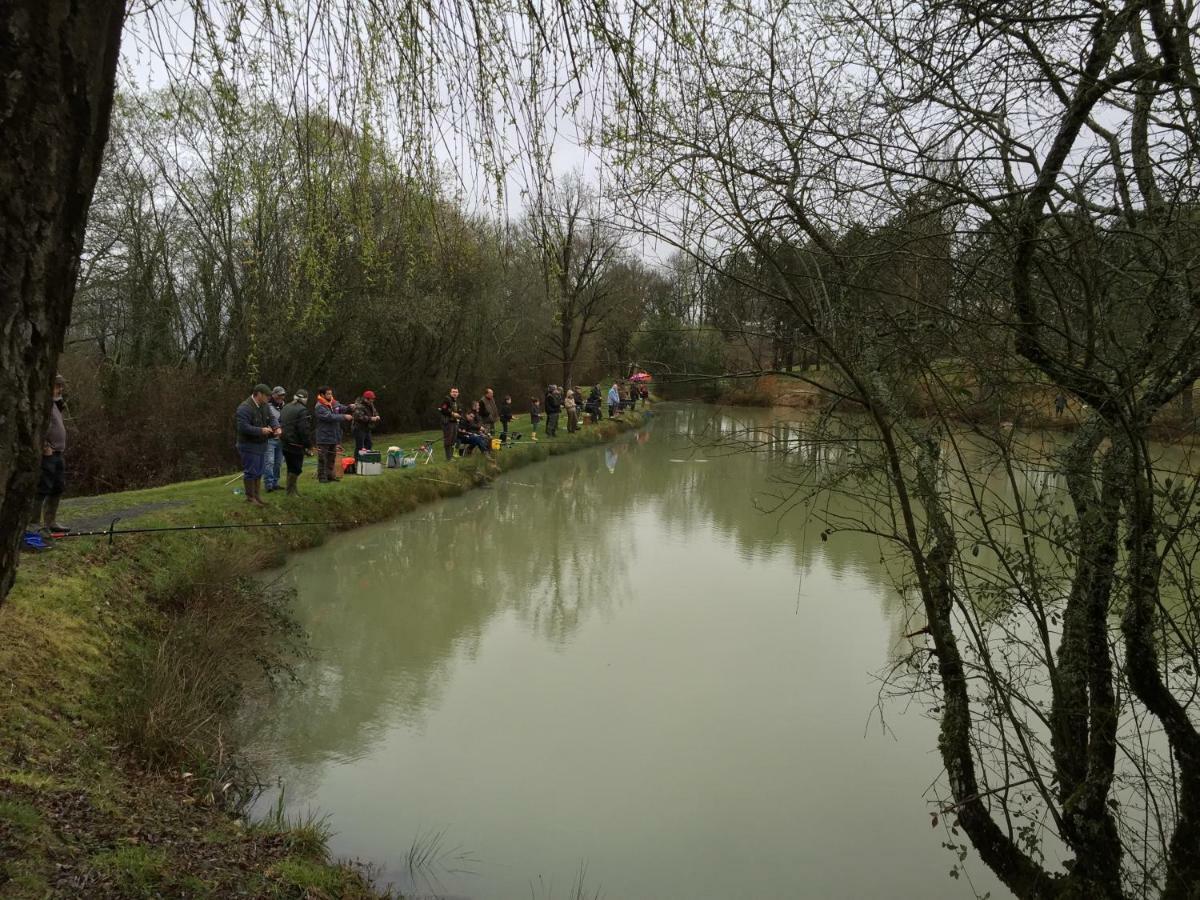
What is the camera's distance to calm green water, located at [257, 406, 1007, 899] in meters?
4.24

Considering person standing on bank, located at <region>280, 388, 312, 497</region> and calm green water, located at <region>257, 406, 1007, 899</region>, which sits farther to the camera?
person standing on bank, located at <region>280, 388, 312, 497</region>

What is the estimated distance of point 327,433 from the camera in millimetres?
11086

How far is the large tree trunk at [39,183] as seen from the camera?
1.37 m

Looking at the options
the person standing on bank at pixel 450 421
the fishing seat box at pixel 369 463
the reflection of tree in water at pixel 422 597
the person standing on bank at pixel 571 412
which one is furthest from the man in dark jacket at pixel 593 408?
the fishing seat box at pixel 369 463

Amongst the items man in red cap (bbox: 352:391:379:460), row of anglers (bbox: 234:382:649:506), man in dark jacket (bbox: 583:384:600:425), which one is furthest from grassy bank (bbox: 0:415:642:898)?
man in dark jacket (bbox: 583:384:600:425)

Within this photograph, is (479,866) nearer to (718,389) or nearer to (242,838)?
(242,838)

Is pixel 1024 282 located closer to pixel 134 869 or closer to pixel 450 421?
pixel 134 869

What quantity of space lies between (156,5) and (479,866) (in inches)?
152

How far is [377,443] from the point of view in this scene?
1767cm

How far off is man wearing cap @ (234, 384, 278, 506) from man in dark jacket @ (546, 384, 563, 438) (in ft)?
37.1

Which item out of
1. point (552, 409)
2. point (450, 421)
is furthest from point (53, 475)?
point (552, 409)

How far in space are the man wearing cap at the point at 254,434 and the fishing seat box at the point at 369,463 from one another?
2.83m

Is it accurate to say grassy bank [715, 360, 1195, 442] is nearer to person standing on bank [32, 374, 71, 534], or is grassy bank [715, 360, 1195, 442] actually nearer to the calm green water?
the calm green water

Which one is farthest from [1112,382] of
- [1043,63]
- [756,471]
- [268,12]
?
[756,471]
